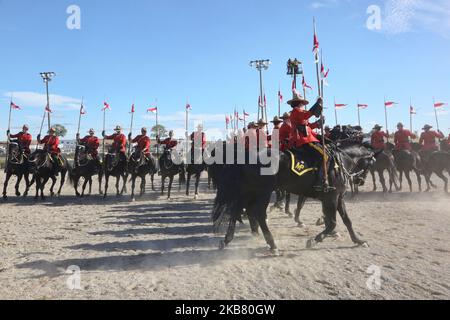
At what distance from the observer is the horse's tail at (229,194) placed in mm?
6410

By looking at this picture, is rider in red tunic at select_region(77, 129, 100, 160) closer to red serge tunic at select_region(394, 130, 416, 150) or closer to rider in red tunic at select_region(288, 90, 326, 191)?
rider in red tunic at select_region(288, 90, 326, 191)

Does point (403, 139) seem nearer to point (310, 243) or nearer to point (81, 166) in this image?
point (310, 243)

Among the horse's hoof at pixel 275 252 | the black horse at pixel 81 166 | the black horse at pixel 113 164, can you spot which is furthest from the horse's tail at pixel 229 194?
the black horse at pixel 81 166

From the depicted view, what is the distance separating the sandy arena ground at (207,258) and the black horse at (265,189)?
56 centimetres

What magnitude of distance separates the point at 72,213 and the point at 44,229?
94.0 inches

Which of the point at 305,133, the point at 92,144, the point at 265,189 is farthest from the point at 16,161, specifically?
the point at 305,133

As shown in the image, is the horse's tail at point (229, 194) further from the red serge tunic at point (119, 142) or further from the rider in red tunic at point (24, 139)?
the rider in red tunic at point (24, 139)

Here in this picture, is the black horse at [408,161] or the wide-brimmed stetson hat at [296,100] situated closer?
the wide-brimmed stetson hat at [296,100]

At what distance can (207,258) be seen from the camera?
611 centimetres

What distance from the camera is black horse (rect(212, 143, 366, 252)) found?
6340 mm

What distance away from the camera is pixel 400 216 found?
971 cm

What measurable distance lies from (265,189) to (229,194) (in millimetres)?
690
